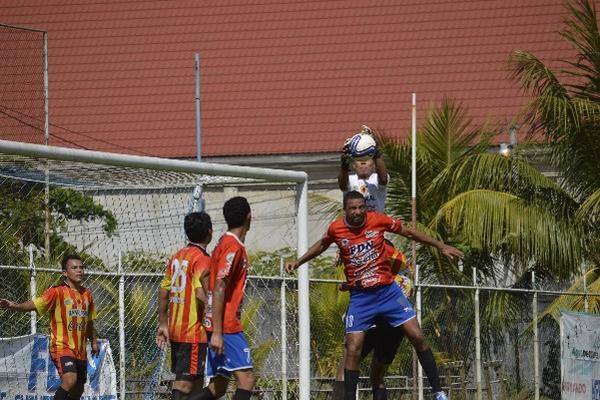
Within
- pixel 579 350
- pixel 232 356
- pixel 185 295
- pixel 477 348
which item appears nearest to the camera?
pixel 232 356

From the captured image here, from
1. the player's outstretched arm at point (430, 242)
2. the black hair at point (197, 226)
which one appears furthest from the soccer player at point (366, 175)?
the black hair at point (197, 226)

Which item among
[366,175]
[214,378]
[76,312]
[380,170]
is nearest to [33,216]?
[76,312]

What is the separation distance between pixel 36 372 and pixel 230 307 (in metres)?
4.43

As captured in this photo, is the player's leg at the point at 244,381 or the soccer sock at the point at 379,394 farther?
the soccer sock at the point at 379,394

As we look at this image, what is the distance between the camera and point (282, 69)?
30906 millimetres

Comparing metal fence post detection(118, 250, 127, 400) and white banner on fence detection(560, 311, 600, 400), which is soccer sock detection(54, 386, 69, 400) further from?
white banner on fence detection(560, 311, 600, 400)

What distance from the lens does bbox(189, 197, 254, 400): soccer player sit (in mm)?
9891

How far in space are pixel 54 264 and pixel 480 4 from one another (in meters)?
18.3

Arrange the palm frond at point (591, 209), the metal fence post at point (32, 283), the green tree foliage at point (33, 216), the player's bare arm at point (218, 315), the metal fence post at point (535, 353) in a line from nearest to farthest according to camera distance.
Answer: the player's bare arm at point (218, 315) → the metal fence post at point (32, 283) → the green tree foliage at point (33, 216) → the metal fence post at point (535, 353) → the palm frond at point (591, 209)

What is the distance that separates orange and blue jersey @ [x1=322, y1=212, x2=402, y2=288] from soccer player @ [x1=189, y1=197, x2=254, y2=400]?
1.12 metres

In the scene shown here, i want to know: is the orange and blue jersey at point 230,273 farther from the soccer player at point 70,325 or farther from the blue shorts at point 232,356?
the soccer player at point 70,325

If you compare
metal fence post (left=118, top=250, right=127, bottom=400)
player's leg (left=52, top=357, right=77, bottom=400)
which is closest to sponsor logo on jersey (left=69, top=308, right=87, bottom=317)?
player's leg (left=52, top=357, right=77, bottom=400)

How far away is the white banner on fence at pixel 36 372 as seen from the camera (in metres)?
13.3

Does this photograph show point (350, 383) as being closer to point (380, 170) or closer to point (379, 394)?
point (379, 394)
